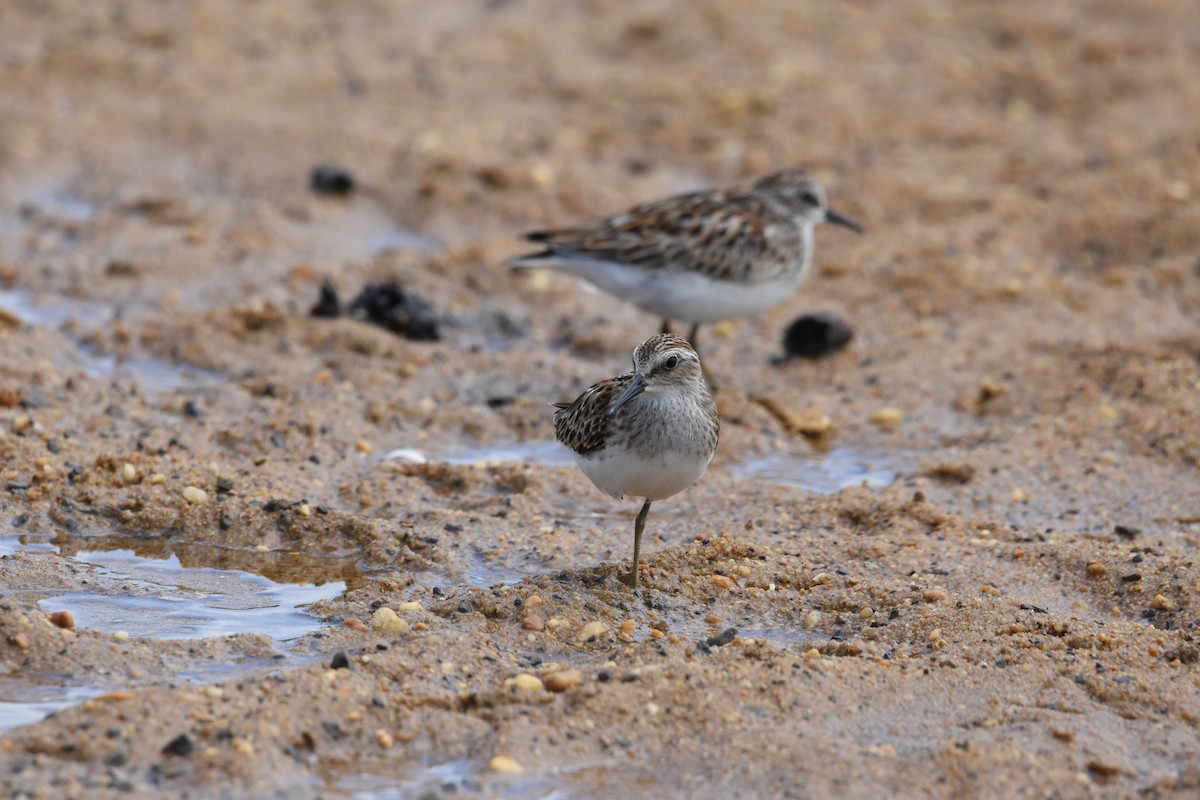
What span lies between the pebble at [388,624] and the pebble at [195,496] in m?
1.38

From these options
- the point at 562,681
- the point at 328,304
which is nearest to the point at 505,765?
the point at 562,681

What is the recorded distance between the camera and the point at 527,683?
539 centimetres

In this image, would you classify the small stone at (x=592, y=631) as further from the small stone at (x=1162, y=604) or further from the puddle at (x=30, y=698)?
the small stone at (x=1162, y=604)

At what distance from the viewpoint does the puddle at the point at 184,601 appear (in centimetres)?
595

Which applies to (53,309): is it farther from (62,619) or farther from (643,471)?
(643,471)

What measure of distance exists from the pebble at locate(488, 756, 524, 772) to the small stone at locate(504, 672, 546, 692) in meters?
0.43

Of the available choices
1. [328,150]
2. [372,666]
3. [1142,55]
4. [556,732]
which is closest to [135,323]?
[328,150]

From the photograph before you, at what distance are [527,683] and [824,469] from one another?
2.99 meters

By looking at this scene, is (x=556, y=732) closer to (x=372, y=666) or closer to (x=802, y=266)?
(x=372, y=666)

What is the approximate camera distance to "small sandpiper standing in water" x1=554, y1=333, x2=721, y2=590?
5.94m

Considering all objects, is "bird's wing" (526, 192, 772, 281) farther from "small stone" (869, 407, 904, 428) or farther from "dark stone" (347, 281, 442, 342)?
"small stone" (869, 407, 904, 428)

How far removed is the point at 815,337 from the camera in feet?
29.8

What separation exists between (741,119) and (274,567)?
6.88 meters

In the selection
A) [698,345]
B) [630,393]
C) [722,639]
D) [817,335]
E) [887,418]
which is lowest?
[722,639]
